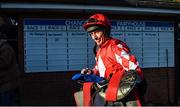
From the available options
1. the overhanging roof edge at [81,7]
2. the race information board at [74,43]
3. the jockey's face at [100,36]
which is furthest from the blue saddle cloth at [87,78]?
the race information board at [74,43]

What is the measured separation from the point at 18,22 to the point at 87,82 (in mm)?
4667

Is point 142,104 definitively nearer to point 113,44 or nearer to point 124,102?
point 124,102

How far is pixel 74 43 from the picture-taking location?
32.3 feet

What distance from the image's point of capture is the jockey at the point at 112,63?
4.44 metres

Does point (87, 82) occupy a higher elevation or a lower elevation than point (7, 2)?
lower

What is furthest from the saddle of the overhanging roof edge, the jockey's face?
the overhanging roof edge

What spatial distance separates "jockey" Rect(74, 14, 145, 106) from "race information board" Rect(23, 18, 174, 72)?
458 cm

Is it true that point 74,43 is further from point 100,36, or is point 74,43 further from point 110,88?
point 110,88

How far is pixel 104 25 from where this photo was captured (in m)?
4.70

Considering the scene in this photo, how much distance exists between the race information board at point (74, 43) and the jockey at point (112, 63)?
4.58 metres

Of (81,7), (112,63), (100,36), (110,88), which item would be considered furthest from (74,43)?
(110,88)

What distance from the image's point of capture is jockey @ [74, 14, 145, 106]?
4441mm

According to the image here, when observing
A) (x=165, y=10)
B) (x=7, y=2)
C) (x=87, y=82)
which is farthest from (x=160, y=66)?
(x=87, y=82)

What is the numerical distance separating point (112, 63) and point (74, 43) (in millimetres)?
5222
